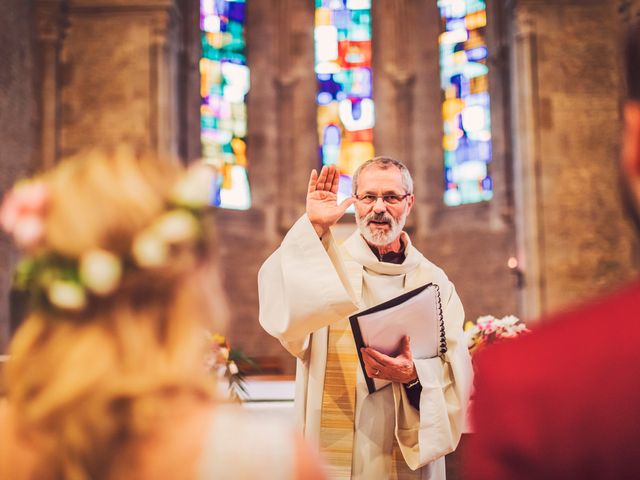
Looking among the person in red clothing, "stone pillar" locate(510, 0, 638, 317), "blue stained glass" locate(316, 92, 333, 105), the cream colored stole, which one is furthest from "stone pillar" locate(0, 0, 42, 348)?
the person in red clothing

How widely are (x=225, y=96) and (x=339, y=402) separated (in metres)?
10.7

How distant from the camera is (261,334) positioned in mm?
12391

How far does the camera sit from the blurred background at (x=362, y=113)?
9.90m

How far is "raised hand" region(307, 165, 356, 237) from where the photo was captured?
2.72 m

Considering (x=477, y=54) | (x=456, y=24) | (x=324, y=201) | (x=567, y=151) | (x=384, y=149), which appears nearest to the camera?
(x=324, y=201)

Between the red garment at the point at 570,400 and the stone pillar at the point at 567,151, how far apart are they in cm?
914

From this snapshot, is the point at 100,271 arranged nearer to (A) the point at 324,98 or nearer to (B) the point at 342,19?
(A) the point at 324,98

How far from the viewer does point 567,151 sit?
10.1m

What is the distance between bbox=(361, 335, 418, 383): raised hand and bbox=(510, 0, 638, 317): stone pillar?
739 cm

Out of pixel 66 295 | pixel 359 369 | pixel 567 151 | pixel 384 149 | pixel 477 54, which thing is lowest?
pixel 359 369

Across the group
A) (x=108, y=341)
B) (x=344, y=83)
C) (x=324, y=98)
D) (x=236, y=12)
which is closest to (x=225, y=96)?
(x=236, y=12)

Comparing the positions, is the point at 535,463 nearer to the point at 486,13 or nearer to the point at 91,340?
the point at 91,340

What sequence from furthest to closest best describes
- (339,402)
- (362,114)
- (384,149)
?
(362,114)
(384,149)
(339,402)

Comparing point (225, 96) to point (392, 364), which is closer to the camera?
point (392, 364)
